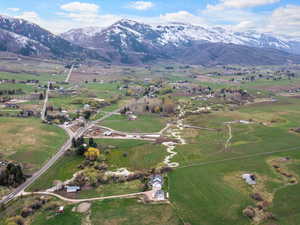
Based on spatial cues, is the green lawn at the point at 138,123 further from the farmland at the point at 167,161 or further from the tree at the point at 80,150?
the tree at the point at 80,150

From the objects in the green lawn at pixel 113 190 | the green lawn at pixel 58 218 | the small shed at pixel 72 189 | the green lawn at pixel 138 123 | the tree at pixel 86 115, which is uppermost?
the tree at pixel 86 115

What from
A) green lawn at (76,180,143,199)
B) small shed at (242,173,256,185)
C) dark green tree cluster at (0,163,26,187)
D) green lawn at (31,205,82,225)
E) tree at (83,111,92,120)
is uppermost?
tree at (83,111,92,120)

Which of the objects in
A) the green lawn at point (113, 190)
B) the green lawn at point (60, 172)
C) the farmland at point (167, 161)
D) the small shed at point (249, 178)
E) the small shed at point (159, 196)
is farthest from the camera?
the small shed at point (249, 178)

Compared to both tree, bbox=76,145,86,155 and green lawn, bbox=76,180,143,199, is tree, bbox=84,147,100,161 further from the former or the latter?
green lawn, bbox=76,180,143,199

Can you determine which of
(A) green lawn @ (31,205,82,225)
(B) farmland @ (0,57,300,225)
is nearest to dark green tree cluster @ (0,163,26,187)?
(B) farmland @ (0,57,300,225)

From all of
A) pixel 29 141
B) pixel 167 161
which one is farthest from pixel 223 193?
pixel 29 141

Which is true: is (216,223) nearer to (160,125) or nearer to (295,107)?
(160,125)

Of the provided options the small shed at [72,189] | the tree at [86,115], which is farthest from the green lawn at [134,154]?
the tree at [86,115]
